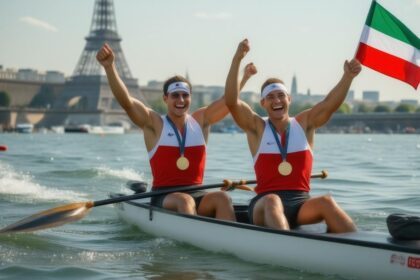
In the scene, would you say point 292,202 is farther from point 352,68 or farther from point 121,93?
point 121,93

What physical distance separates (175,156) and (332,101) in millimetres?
2147

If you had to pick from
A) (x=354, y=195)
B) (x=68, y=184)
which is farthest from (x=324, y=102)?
(x=68, y=184)

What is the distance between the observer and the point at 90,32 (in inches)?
5202

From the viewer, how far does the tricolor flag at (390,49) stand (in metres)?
8.46

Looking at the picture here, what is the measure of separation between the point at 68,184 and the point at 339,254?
1202cm

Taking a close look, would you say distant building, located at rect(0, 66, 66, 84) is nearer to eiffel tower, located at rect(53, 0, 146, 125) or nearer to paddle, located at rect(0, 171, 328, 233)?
eiffel tower, located at rect(53, 0, 146, 125)

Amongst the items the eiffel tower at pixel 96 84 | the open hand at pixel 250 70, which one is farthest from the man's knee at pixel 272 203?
the eiffel tower at pixel 96 84

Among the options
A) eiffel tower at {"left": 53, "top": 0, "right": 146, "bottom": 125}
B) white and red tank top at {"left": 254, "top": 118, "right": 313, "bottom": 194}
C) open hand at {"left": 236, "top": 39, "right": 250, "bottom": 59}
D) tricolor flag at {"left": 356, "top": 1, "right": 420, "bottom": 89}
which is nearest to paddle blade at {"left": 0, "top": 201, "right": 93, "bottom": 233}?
white and red tank top at {"left": 254, "top": 118, "right": 313, "bottom": 194}

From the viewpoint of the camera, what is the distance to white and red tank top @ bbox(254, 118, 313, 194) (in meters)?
7.66

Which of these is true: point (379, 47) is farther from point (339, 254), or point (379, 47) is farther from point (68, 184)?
point (68, 184)

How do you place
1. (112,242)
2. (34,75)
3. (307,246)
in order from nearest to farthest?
(307,246)
(112,242)
(34,75)

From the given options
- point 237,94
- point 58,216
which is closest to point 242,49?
point 237,94

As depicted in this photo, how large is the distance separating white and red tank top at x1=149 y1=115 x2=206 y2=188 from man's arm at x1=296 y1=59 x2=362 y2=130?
1.50 meters

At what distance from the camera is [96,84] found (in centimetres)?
12388
